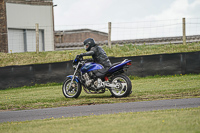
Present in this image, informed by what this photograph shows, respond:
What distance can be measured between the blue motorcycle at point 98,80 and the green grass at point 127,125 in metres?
3.74

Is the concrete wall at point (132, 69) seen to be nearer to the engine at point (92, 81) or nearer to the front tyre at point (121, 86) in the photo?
the engine at point (92, 81)

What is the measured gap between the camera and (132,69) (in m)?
17.1

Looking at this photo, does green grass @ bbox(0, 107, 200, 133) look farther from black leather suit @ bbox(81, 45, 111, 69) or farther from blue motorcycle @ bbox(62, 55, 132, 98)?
Result: black leather suit @ bbox(81, 45, 111, 69)

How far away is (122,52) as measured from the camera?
22.5m

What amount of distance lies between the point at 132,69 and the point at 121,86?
6879 millimetres

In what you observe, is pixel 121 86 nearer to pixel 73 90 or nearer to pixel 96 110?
pixel 73 90

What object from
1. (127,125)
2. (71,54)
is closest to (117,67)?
(127,125)

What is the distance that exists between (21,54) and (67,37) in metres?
26.6

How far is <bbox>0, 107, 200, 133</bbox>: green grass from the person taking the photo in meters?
5.02

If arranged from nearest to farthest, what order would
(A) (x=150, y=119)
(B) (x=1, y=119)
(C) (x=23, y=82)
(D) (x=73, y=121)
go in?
(A) (x=150, y=119) → (D) (x=73, y=121) → (B) (x=1, y=119) → (C) (x=23, y=82)

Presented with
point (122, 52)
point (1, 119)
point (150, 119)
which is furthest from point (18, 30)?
point (150, 119)

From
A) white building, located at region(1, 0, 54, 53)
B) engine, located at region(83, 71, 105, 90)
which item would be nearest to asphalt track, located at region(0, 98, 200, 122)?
engine, located at region(83, 71, 105, 90)

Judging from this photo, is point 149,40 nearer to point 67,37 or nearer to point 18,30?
point 18,30

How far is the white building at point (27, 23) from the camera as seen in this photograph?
33250 mm
